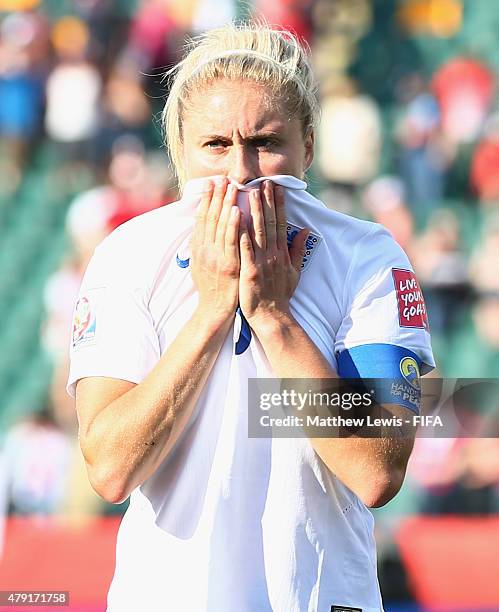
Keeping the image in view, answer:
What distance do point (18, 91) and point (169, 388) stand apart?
5.05 m

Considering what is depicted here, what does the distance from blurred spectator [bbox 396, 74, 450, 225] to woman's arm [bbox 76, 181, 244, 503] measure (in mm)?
4555

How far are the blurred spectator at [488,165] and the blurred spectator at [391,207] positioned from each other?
43 cm

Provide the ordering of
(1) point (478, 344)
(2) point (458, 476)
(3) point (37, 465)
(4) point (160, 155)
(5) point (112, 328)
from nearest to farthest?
(5) point (112, 328) → (2) point (458, 476) → (3) point (37, 465) → (1) point (478, 344) → (4) point (160, 155)

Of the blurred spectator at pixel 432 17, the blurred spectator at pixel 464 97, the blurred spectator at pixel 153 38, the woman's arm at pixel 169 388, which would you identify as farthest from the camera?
the blurred spectator at pixel 432 17

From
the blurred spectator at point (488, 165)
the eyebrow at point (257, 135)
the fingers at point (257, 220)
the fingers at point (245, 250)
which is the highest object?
the blurred spectator at point (488, 165)

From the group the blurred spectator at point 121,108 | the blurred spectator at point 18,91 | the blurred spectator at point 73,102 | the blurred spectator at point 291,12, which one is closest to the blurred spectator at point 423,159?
the blurred spectator at point 291,12

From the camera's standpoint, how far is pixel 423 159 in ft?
20.3

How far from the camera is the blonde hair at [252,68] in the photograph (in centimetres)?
172

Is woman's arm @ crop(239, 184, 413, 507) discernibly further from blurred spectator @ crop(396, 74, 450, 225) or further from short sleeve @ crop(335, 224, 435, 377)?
blurred spectator @ crop(396, 74, 450, 225)

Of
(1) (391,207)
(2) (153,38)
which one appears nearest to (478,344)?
(1) (391,207)

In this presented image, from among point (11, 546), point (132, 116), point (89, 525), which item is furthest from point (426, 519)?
point (132, 116)

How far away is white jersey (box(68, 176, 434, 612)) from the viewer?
1.58m

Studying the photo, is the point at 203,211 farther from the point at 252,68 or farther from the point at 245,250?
the point at 252,68

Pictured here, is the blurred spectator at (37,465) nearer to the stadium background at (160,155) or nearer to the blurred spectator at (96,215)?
the stadium background at (160,155)
